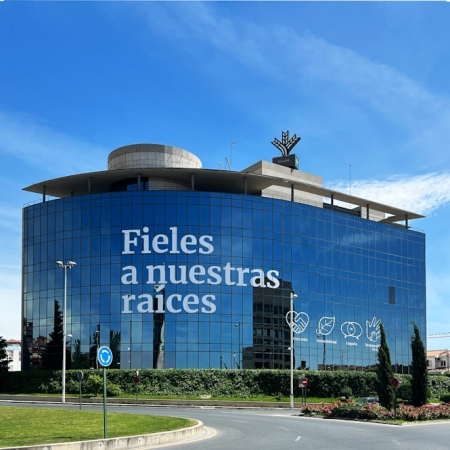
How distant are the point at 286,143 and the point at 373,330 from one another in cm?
2532

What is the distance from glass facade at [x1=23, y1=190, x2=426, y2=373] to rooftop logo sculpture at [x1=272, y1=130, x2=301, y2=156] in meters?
11.6

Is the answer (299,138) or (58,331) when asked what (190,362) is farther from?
(299,138)

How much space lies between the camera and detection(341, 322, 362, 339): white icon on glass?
79.4m

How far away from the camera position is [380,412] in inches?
1489

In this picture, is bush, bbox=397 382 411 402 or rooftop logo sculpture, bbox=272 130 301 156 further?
rooftop logo sculpture, bbox=272 130 301 156

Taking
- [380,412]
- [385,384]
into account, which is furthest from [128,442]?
[385,384]

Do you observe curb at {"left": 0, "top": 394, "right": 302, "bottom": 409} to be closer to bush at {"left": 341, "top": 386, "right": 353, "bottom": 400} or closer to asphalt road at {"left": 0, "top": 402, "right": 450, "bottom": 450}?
bush at {"left": 341, "top": 386, "right": 353, "bottom": 400}

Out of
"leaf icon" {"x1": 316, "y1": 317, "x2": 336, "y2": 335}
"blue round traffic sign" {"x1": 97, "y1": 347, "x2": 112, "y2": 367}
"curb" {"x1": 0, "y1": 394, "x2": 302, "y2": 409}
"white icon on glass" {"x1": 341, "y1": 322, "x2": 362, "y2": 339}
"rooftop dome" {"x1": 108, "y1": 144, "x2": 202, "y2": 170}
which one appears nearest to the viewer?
"blue round traffic sign" {"x1": 97, "y1": 347, "x2": 112, "y2": 367}

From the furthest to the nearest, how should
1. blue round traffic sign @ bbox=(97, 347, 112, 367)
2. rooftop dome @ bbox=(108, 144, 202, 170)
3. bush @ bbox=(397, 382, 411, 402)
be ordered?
rooftop dome @ bbox=(108, 144, 202, 170)
bush @ bbox=(397, 382, 411, 402)
blue round traffic sign @ bbox=(97, 347, 112, 367)

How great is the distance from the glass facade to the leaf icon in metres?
0.11

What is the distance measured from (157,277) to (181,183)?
11822 millimetres

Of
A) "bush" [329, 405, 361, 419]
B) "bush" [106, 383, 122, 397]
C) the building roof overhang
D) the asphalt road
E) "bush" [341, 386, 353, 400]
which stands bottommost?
"bush" [341, 386, 353, 400]

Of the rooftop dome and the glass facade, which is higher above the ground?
the rooftop dome

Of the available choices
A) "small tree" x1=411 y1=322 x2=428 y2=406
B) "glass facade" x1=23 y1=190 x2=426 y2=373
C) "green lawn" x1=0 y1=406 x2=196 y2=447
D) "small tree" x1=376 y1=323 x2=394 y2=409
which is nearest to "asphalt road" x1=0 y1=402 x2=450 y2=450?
"green lawn" x1=0 y1=406 x2=196 y2=447
